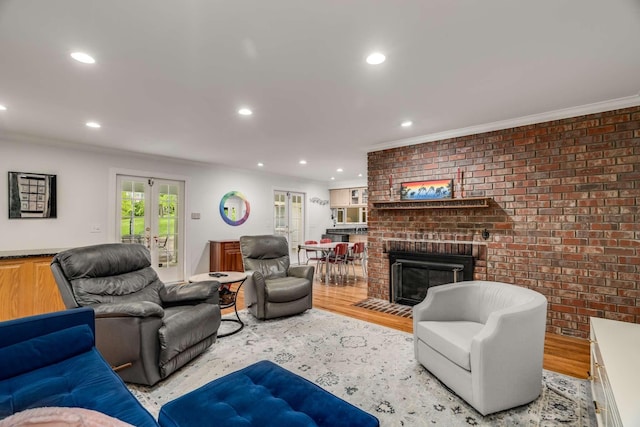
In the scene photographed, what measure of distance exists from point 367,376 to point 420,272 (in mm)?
2148

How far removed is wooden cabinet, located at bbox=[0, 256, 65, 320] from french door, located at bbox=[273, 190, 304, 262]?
15.1ft

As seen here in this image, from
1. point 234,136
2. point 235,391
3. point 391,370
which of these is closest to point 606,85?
point 391,370

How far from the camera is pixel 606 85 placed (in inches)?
104

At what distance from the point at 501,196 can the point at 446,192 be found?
64 cm

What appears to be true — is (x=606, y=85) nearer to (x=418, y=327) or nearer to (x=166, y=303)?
(x=418, y=327)

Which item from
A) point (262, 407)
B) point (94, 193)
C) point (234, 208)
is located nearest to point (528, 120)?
point (262, 407)

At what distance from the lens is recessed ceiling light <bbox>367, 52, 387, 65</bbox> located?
213cm

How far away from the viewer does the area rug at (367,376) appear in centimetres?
195

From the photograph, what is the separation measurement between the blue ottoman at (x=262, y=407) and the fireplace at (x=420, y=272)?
299 cm

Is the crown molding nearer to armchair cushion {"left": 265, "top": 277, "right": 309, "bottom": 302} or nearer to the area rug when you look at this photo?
armchair cushion {"left": 265, "top": 277, "right": 309, "bottom": 302}

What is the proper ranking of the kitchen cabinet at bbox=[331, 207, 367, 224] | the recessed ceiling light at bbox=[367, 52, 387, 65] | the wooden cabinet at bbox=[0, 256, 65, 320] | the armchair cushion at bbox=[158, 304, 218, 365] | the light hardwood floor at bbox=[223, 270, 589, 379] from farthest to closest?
1. the kitchen cabinet at bbox=[331, 207, 367, 224]
2. the wooden cabinet at bbox=[0, 256, 65, 320]
3. the light hardwood floor at bbox=[223, 270, 589, 379]
4. the armchair cushion at bbox=[158, 304, 218, 365]
5. the recessed ceiling light at bbox=[367, 52, 387, 65]

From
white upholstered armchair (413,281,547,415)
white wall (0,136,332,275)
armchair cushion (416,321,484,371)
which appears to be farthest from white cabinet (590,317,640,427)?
white wall (0,136,332,275)

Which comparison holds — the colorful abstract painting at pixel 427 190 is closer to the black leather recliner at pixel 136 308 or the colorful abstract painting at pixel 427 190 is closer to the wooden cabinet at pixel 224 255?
the black leather recliner at pixel 136 308

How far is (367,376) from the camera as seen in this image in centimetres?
244
